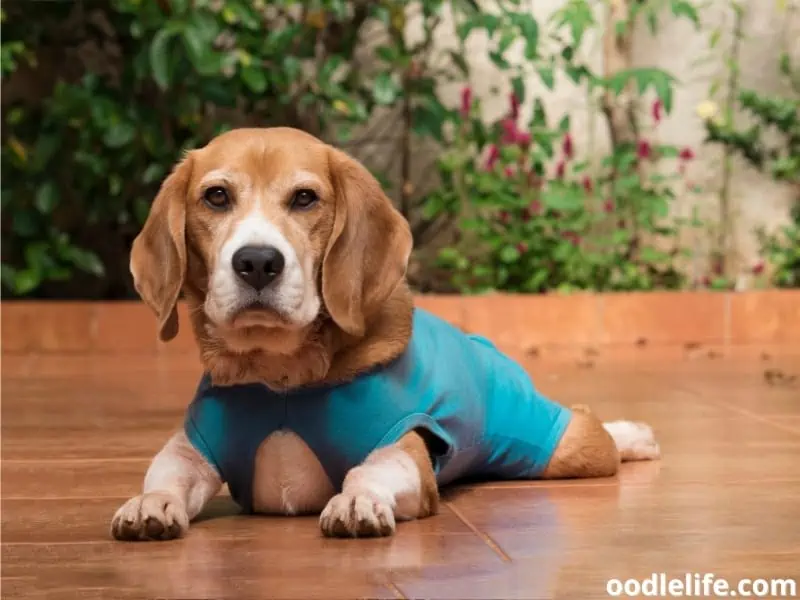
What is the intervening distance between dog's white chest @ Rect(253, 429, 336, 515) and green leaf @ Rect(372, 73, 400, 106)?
13.3 feet

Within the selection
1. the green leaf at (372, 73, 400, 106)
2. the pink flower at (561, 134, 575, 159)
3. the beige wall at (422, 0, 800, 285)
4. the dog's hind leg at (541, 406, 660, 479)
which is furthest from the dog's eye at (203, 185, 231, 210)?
the beige wall at (422, 0, 800, 285)

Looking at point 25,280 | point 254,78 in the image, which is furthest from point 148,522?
point 25,280

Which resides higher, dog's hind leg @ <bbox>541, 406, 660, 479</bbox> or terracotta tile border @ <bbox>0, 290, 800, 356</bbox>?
dog's hind leg @ <bbox>541, 406, 660, 479</bbox>

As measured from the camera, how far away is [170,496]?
2.46 m

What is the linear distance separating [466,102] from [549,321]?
4.07 ft

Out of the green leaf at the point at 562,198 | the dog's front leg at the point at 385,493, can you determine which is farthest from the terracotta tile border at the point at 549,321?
the dog's front leg at the point at 385,493

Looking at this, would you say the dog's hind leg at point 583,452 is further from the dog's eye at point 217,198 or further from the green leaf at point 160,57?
the green leaf at point 160,57

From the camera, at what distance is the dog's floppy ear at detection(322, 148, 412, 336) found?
256cm

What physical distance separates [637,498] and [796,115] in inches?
201

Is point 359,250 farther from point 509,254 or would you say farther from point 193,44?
point 509,254

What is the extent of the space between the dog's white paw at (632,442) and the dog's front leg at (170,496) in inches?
44.4

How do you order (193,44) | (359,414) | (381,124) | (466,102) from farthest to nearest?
(381,124) → (466,102) → (193,44) → (359,414)

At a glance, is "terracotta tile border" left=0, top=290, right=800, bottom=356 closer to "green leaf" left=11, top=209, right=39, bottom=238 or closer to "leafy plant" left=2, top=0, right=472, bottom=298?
"leafy plant" left=2, top=0, right=472, bottom=298

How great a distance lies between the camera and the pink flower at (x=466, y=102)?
275 inches
